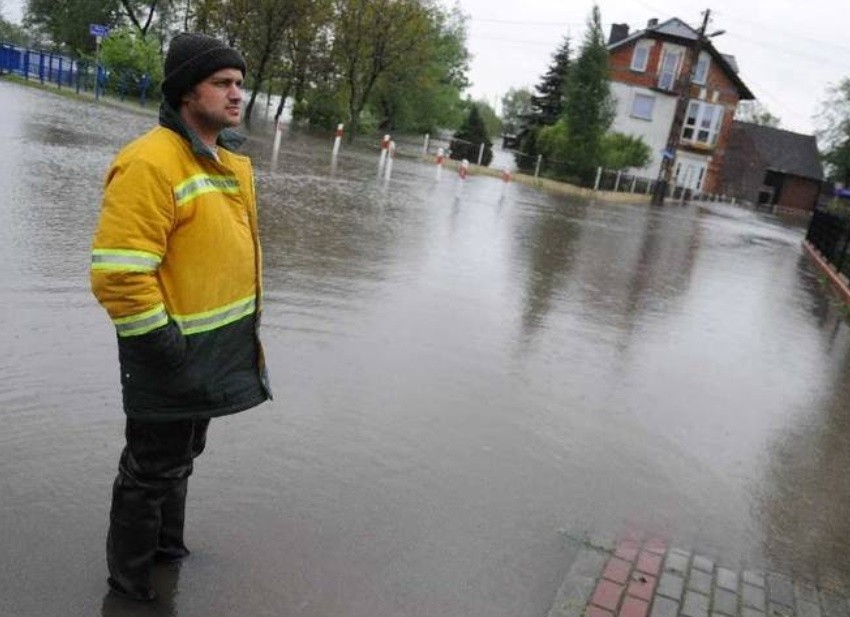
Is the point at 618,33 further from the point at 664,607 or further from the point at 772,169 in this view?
the point at 664,607

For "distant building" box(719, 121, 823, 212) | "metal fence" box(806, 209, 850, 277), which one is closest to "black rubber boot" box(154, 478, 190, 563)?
"metal fence" box(806, 209, 850, 277)

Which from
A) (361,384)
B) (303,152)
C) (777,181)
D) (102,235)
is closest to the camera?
(102,235)

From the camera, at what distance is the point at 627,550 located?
3.71 m

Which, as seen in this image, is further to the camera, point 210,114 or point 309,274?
point 309,274

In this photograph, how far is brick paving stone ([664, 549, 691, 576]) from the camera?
362cm

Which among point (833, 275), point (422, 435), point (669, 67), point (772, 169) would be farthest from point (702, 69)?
point (422, 435)

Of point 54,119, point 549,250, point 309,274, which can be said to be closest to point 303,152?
point 54,119

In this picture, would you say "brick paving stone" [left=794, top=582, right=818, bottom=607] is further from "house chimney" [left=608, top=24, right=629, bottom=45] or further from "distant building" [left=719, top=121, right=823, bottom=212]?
"distant building" [left=719, top=121, right=823, bottom=212]

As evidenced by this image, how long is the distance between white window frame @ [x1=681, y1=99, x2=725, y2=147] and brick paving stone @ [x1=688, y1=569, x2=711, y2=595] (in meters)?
52.5

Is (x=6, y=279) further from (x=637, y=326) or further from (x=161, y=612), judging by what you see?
(x=637, y=326)

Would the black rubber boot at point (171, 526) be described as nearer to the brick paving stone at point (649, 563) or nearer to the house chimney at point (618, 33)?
the brick paving stone at point (649, 563)

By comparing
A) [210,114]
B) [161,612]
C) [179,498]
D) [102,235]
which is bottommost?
[161,612]

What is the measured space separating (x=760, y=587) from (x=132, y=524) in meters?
2.67

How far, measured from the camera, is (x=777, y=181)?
2493 inches
